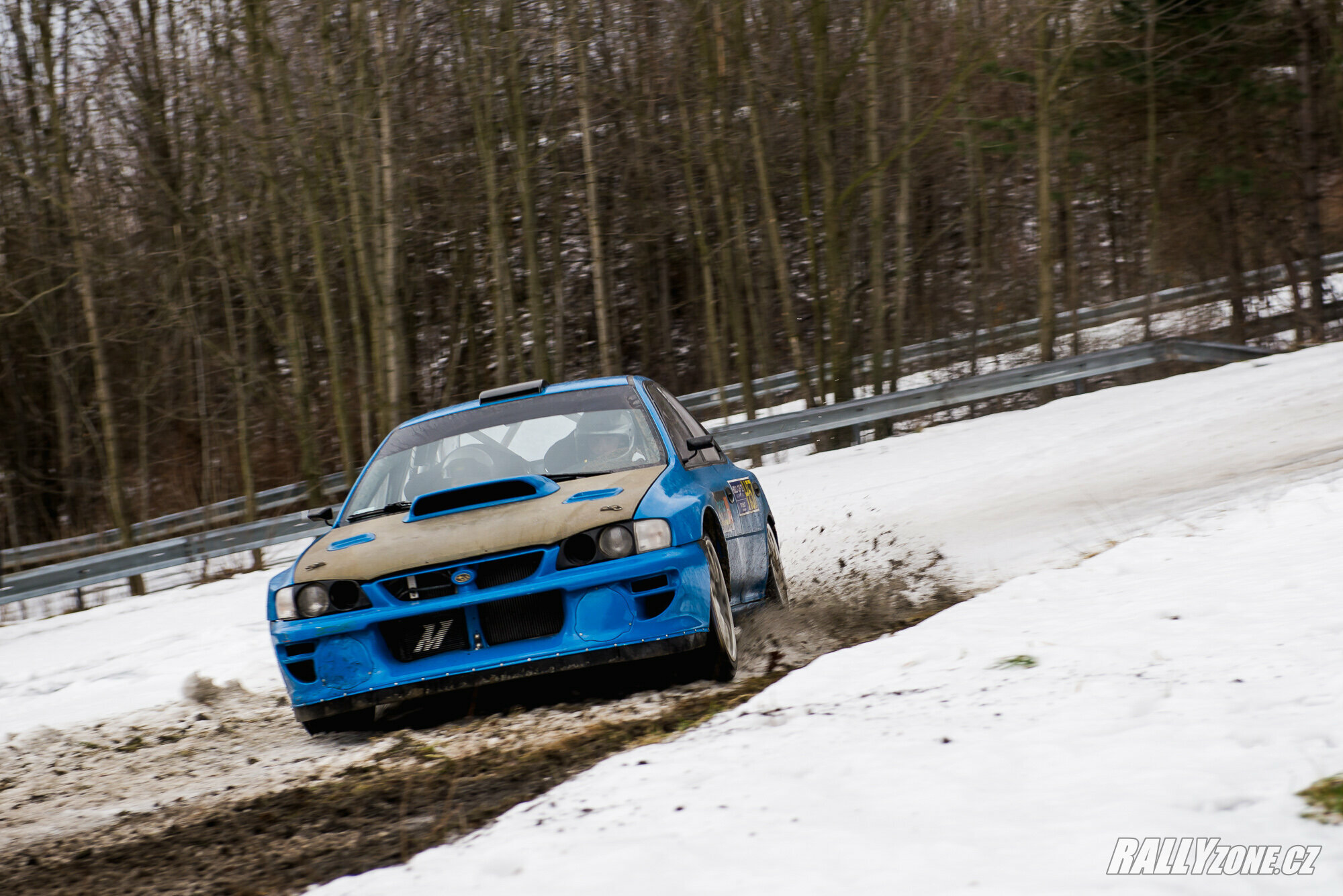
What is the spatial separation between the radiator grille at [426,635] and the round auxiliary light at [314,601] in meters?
0.30

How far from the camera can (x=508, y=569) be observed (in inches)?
202

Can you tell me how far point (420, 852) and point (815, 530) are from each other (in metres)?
7.58

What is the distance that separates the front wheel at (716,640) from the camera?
5312 millimetres

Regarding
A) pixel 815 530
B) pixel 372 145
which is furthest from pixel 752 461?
pixel 372 145

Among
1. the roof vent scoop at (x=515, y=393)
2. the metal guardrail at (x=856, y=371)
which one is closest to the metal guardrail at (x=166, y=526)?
the metal guardrail at (x=856, y=371)

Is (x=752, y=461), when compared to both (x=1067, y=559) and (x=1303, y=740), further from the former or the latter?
(x=1303, y=740)

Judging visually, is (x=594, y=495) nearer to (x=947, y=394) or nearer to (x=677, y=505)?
(x=677, y=505)

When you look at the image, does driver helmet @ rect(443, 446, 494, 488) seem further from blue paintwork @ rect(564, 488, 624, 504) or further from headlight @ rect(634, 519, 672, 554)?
headlight @ rect(634, 519, 672, 554)

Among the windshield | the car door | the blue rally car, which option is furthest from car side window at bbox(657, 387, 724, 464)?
the blue rally car

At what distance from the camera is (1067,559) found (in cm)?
718

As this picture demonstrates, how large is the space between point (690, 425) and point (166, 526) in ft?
44.7

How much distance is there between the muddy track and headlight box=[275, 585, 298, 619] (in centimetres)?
63

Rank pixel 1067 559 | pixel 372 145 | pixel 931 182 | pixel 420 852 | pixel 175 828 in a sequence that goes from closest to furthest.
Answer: pixel 420 852, pixel 175 828, pixel 1067 559, pixel 372 145, pixel 931 182

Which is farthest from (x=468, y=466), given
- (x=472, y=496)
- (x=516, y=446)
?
(x=472, y=496)
